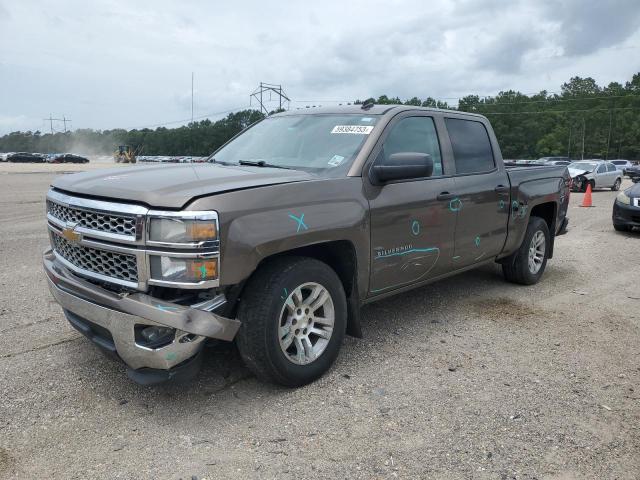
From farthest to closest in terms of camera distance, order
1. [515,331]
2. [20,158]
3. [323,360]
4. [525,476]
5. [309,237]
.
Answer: [20,158] < [515,331] < [323,360] < [309,237] < [525,476]

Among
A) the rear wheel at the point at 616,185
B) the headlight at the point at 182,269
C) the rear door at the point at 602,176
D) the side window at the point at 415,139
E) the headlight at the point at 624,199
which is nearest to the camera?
the headlight at the point at 182,269

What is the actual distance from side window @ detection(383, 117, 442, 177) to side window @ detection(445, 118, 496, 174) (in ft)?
0.91

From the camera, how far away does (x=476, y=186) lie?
477 centimetres

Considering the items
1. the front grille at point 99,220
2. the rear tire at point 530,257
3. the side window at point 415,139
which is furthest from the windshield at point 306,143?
the rear tire at point 530,257

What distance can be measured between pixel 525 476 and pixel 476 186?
9.10ft

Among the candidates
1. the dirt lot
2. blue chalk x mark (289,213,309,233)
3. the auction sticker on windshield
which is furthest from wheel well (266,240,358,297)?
the auction sticker on windshield

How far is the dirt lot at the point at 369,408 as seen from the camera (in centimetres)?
268

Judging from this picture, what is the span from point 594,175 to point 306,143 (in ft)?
77.5

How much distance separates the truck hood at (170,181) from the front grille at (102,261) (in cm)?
34

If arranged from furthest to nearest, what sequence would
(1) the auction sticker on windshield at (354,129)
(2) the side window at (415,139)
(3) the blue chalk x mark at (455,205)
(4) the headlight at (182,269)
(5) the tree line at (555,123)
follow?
(5) the tree line at (555,123) → (3) the blue chalk x mark at (455,205) → (2) the side window at (415,139) → (1) the auction sticker on windshield at (354,129) → (4) the headlight at (182,269)

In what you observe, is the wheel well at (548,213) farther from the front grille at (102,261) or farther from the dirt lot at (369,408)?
the front grille at (102,261)

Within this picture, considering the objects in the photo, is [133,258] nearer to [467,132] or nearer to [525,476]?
[525,476]

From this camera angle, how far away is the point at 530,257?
6055 millimetres

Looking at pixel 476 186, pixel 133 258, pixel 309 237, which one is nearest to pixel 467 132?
pixel 476 186
